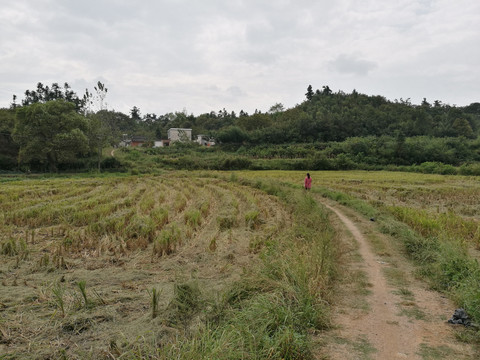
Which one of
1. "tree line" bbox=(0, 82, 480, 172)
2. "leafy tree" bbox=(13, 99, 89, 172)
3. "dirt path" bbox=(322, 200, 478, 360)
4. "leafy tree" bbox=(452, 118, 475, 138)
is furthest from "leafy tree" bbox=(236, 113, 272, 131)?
"dirt path" bbox=(322, 200, 478, 360)

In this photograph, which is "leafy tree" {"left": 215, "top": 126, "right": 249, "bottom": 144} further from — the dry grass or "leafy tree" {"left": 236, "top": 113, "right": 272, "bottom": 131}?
the dry grass

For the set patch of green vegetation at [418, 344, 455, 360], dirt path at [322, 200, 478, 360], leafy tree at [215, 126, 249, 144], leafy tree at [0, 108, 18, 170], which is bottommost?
dirt path at [322, 200, 478, 360]

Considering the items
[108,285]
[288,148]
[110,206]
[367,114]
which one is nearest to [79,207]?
[110,206]

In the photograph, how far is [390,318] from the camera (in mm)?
4691

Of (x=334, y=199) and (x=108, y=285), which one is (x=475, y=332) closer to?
(x=108, y=285)

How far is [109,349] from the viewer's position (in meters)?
3.83

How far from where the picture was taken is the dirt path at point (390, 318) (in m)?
3.86

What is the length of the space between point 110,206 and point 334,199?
10997mm

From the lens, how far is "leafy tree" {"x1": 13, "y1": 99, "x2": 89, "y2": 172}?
103 feet

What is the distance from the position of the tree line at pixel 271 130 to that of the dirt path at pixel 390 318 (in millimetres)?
32016

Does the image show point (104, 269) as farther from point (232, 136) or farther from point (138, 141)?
point (138, 141)

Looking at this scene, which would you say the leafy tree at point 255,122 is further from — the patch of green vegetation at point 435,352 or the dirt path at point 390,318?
the patch of green vegetation at point 435,352

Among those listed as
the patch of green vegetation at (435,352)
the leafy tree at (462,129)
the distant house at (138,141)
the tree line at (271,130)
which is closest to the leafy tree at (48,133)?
the tree line at (271,130)

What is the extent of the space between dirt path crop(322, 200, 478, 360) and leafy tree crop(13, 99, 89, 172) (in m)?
31.9
